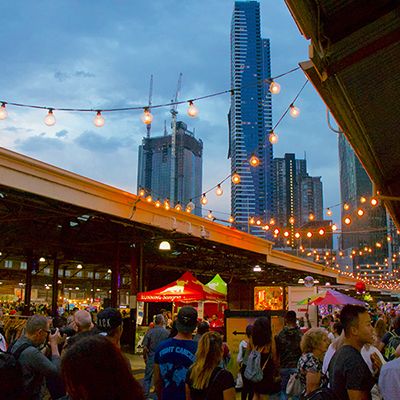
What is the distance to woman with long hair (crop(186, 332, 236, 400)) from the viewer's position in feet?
15.8

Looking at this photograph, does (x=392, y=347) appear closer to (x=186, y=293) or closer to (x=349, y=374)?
(x=349, y=374)

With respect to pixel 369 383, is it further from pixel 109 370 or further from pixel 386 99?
pixel 386 99

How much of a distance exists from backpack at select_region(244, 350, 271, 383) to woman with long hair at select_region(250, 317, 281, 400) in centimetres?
5

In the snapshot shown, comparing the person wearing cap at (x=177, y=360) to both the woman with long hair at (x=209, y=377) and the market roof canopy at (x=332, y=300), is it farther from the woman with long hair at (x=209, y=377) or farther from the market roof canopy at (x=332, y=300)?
the market roof canopy at (x=332, y=300)

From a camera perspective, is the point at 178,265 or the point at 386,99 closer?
the point at 386,99

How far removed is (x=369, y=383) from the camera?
14.2ft

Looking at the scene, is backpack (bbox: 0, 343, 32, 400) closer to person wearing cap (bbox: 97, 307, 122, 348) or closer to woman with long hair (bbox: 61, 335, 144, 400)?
woman with long hair (bbox: 61, 335, 144, 400)

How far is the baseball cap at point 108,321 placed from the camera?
17.5ft

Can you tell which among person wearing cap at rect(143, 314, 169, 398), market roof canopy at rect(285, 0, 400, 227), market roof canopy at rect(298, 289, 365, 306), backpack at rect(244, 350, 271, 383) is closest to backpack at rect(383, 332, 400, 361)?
backpack at rect(244, 350, 271, 383)

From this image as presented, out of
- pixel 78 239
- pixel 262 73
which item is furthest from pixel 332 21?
pixel 262 73

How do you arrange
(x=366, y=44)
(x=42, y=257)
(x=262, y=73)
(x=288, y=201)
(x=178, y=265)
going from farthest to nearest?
(x=288, y=201)
(x=262, y=73)
(x=178, y=265)
(x=42, y=257)
(x=366, y=44)

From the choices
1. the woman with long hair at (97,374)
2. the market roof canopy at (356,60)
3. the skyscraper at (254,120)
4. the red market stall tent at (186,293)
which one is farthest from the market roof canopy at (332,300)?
the skyscraper at (254,120)

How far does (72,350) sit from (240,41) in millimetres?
192239

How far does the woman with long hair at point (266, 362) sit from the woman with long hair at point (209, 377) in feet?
8.16
